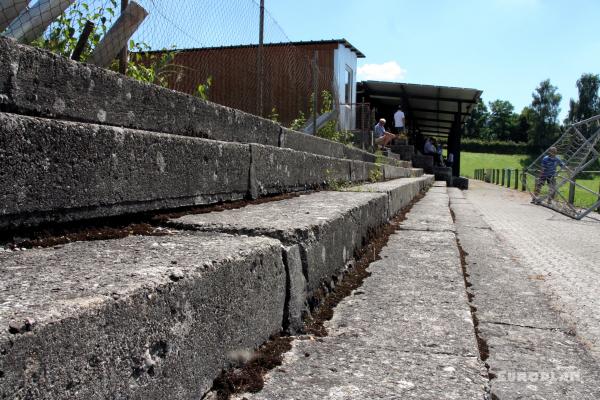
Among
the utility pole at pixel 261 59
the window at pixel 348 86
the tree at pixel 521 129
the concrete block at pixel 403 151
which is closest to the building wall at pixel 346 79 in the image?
the window at pixel 348 86

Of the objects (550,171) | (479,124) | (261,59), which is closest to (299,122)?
(261,59)

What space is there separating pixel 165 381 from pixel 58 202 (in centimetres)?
73

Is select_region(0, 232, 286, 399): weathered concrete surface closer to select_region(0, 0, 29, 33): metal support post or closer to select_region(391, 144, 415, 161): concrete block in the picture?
select_region(0, 0, 29, 33): metal support post

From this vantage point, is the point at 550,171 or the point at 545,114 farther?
the point at 545,114

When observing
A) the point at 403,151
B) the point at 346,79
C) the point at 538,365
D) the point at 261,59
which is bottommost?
the point at 538,365

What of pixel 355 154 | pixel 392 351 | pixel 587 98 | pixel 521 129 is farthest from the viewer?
pixel 521 129

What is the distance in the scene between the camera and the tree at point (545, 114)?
266 feet

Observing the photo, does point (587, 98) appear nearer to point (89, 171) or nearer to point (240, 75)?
point (240, 75)

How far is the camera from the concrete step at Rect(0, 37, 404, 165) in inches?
61.2

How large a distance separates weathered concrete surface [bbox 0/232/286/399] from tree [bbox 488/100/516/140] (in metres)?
123

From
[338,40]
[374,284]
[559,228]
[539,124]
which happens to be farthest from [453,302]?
[539,124]

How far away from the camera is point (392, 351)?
1566 mm

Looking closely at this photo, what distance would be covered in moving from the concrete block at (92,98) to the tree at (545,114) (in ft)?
282

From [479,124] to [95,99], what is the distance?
4954 inches
